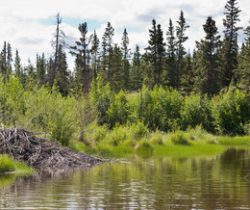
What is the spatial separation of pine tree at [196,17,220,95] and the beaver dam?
51.4m

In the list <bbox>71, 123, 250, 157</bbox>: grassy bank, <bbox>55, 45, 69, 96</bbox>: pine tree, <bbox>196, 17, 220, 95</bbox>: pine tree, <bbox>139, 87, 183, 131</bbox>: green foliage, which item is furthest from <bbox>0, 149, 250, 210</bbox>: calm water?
<bbox>55, 45, 69, 96</bbox>: pine tree

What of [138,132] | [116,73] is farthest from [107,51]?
[138,132]

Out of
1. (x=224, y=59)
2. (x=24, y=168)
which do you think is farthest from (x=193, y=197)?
(x=224, y=59)

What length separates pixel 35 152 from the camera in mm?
27844

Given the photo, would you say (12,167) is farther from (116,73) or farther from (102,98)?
(116,73)

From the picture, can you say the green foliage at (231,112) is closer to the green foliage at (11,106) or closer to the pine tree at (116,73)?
the green foliage at (11,106)

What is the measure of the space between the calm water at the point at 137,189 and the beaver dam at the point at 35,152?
5.44 feet

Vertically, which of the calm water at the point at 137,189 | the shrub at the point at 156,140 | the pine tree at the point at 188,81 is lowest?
the calm water at the point at 137,189

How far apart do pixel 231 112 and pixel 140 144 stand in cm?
2606

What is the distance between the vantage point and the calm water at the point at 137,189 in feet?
54.2

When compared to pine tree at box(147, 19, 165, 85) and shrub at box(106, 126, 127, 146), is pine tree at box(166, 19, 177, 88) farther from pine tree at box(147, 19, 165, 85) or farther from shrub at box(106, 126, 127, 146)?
shrub at box(106, 126, 127, 146)

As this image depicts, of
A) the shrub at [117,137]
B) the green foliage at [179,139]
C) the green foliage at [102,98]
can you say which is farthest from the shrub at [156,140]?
the green foliage at [102,98]

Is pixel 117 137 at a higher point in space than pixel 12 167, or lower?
higher

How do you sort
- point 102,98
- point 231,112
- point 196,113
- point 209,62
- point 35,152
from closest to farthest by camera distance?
point 35,152
point 102,98
point 196,113
point 231,112
point 209,62
